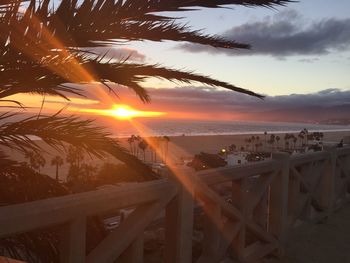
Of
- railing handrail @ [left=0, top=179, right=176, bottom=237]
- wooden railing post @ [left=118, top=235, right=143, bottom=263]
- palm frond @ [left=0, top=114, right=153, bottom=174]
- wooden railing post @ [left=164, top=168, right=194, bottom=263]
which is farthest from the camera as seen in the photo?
wooden railing post @ [left=164, top=168, right=194, bottom=263]

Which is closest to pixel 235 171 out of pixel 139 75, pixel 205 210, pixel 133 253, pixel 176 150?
pixel 205 210

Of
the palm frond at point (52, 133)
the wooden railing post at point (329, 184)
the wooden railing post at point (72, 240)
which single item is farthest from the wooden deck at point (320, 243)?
the wooden railing post at point (72, 240)

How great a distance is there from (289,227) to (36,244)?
405 cm

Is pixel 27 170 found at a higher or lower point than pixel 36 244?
higher

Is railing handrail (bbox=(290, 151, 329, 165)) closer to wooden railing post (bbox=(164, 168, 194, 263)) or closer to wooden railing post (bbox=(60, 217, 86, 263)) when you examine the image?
wooden railing post (bbox=(164, 168, 194, 263))

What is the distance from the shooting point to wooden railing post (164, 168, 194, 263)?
3740 mm

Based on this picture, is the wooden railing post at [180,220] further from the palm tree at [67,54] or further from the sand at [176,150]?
the sand at [176,150]

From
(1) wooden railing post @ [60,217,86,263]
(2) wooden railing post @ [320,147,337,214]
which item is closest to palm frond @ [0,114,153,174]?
(1) wooden railing post @ [60,217,86,263]

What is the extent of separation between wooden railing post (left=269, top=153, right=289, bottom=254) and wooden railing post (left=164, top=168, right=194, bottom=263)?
2.43m

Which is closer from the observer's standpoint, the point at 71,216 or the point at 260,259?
the point at 71,216

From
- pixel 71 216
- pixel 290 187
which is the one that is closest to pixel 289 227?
pixel 290 187

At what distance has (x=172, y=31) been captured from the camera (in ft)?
12.7

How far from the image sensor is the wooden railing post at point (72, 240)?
2555 millimetres

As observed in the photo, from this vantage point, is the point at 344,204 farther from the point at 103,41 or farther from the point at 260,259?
the point at 103,41
